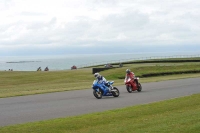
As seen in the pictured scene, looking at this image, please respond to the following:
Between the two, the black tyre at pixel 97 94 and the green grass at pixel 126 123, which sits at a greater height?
the black tyre at pixel 97 94

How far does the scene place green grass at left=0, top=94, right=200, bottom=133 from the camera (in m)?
10.1

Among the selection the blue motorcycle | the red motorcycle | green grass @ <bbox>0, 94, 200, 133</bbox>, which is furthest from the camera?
the red motorcycle

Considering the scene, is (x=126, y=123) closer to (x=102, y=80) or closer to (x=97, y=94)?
(x=97, y=94)

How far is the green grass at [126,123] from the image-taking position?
10.1 metres

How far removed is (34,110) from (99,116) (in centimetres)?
368

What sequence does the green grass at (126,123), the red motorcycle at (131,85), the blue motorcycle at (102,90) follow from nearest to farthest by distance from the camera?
the green grass at (126,123), the blue motorcycle at (102,90), the red motorcycle at (131,85)

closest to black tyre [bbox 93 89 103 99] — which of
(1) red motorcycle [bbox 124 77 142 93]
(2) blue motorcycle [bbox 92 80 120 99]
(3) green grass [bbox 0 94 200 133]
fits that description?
(2) blue motorcycle [bbox 92 80 120 99]

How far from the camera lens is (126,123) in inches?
438

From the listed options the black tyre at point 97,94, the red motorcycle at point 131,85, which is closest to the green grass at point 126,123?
the black tyre at point 97,94

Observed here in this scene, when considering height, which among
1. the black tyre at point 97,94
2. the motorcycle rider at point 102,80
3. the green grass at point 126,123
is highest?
the motorcycle rider at point 102,80

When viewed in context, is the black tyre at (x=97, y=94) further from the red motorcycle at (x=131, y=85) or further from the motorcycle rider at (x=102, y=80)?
the red motorcycle at (x=131, y=85)

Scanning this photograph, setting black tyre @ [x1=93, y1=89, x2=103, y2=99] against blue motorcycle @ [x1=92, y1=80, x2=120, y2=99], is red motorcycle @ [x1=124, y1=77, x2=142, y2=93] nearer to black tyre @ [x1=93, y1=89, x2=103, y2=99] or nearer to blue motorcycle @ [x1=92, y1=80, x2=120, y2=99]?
blue motorcycle @ [x1=92, y1=80, x2=120, y2=99]

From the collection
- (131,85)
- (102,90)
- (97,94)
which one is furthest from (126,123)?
(131,85)

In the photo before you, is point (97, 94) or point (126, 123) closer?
point (126, 123)
